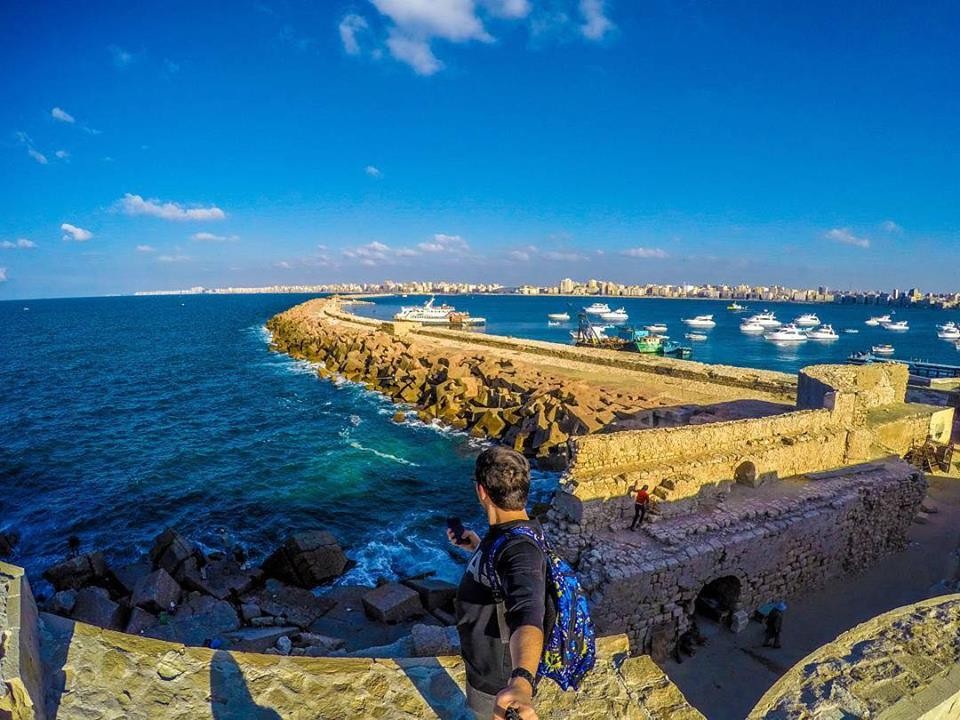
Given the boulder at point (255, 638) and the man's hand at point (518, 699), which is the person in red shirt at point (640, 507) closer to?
the boulder at point (255, 638)

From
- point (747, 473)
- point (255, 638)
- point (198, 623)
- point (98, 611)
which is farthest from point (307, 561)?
point (747, 473)

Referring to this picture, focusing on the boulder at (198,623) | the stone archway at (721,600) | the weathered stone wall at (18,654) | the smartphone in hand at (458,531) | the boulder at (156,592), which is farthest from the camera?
the boulder at (156,592)

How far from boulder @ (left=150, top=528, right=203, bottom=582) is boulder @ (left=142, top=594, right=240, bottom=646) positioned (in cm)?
106

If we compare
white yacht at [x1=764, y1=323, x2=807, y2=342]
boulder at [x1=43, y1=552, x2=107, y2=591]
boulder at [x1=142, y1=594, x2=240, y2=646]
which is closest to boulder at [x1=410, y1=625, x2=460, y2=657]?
boulder at [x1=142, y1=594, x2=240, y2=646]

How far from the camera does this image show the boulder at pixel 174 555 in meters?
10.2

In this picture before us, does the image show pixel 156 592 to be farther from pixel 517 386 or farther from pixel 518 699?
pixel 517 386

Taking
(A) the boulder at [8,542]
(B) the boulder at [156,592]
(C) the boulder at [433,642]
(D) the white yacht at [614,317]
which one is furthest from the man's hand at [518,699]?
(D) the white yacht at [614,317]

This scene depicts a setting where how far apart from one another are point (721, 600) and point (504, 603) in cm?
830

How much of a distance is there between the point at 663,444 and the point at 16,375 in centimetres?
4320

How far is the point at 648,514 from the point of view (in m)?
8.84

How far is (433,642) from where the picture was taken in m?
5.23

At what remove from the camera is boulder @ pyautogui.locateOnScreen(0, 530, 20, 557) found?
1174 centimetres

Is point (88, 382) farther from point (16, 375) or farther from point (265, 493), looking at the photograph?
point (265, 493)

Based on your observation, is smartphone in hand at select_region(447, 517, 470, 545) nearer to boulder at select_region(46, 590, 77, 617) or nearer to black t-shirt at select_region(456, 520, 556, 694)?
black t-shirt at select_region(456, 520, 556, 694)
